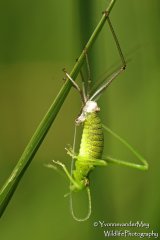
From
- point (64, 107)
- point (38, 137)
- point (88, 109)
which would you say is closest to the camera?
point (38, 137)

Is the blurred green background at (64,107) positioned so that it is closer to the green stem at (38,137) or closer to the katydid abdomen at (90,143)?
the katydid abdomen at (90,143)

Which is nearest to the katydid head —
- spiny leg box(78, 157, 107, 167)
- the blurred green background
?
spiny leg box(78, 157, 107, 167)

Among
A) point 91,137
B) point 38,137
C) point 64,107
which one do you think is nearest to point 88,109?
point 91,137

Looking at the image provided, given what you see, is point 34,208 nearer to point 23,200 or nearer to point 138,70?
point 23,200

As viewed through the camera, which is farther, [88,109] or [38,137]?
[88,109]

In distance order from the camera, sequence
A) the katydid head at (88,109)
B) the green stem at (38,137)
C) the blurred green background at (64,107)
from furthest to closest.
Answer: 1. the blurred green background at (64,107)
2. the katydid head at (88,109)
3. the green stem at (38,137)

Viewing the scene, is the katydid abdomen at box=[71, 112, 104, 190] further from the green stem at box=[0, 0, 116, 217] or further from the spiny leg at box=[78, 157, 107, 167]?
the green stem at box=[0, 0, 116, 217]

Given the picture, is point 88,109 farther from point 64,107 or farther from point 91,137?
point 64,107

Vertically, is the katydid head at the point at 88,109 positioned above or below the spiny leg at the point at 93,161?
above

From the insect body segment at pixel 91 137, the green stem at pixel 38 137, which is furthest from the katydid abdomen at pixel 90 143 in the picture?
the green stem at pixel 38 137
